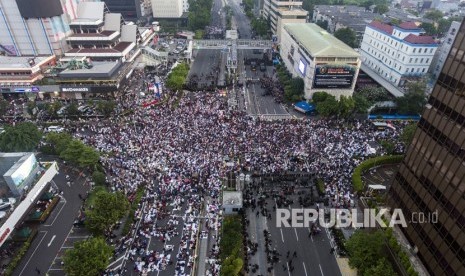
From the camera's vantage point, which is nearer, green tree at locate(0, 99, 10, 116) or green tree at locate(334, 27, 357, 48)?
green tree at locate(0, 99, 10, 116)

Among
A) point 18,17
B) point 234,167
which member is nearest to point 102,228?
point 234,167

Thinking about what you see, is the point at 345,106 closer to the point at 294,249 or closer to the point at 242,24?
the point at 294,249

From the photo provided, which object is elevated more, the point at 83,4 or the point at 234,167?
the point at 83,4

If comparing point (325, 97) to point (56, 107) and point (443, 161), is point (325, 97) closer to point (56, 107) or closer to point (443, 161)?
point (443, 161)

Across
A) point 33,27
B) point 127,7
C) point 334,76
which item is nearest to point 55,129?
point 33,27

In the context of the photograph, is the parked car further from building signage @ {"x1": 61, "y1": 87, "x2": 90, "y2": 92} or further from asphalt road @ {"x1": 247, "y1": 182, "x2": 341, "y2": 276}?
asphalt road @ {"x1": 247, "y1": 182, "x2": 341, "y2": 276}

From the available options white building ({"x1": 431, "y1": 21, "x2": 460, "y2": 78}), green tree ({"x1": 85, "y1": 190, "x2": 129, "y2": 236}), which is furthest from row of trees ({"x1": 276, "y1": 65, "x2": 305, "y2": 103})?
green tree ({"x1": 85, "y1": 190, "x2": 129, "y2": 236})
